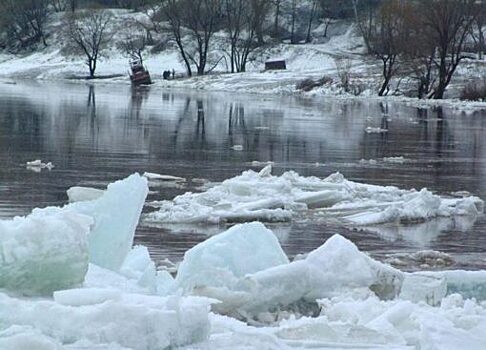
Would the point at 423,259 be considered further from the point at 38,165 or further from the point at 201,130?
the point at 201,130

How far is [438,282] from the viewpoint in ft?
24.3

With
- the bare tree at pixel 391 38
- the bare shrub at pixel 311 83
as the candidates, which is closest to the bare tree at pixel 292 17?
the bare shrub at pixel 311 83

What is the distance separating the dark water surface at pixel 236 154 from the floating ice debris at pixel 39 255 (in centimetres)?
340

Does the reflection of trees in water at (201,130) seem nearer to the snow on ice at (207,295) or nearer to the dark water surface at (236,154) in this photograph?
the dark water surface at (236,154)

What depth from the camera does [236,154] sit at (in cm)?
2017

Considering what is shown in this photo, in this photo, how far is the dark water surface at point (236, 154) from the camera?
1112cm

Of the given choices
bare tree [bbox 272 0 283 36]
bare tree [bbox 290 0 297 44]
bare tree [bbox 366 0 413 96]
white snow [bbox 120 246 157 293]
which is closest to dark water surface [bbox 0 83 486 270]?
white snow [bbox 120 246 157 293]

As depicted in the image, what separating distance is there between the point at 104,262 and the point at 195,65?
265ft

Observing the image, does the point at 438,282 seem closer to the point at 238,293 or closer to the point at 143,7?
the point at 238,293

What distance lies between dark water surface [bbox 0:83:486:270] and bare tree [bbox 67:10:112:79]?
49220mm

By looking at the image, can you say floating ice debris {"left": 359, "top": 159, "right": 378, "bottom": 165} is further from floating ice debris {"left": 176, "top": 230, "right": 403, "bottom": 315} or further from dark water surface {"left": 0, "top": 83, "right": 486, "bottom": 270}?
floating ice debris {"left": 176, "top": 230, "right": 403, "bottom": 315}

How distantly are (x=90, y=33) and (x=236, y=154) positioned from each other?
7309 centimetres

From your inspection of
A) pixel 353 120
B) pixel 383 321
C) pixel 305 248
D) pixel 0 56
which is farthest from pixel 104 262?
pixel 0 56

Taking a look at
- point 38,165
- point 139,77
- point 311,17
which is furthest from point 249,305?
point 311,17
